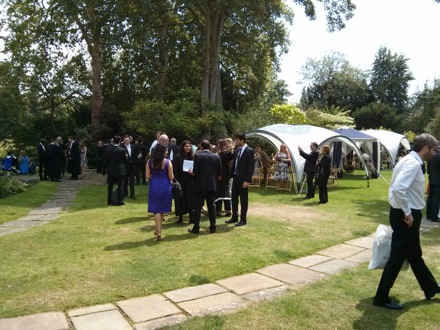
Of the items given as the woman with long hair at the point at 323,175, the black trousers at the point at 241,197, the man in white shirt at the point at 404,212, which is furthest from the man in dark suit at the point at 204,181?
the woman with long hair at the point at 323,175

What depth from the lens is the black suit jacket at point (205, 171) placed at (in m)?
7.36

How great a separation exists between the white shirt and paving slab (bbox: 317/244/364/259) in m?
2.27

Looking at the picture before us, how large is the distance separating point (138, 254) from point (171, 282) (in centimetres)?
134

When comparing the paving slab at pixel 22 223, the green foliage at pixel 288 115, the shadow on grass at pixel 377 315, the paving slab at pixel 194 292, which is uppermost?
the green foliage at pixel 288 115

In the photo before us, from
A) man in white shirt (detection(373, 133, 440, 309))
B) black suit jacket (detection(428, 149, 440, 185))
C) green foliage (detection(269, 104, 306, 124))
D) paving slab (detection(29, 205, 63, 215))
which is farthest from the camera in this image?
green foliage (detection(269, 104, 306, 124))

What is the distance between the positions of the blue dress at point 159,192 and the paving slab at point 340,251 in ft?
9.01

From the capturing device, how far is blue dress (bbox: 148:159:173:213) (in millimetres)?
6910

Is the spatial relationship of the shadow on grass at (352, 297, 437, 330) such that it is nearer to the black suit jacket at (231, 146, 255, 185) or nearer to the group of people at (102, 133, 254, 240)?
the group of people at (102, 133, 254, 240)

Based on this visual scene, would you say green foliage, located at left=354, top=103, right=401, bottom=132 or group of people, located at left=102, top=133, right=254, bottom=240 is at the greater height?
green foliage, located at left=354, top=103, right=401, bottom=132

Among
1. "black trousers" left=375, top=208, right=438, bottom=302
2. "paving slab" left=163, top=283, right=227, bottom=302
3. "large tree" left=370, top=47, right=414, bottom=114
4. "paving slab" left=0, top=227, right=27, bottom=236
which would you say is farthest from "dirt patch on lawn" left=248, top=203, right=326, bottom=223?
"large tree" left=370, top=47, right=414, bottom=114

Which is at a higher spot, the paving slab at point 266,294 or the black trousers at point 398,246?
the black trousers at point 398,246

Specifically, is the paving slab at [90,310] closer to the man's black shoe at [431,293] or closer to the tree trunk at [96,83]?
the man's black shoe at [431,293]

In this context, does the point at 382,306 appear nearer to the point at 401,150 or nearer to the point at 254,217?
the point at 254,217

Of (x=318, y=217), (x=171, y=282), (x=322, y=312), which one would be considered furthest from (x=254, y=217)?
(x=322, y=312)
